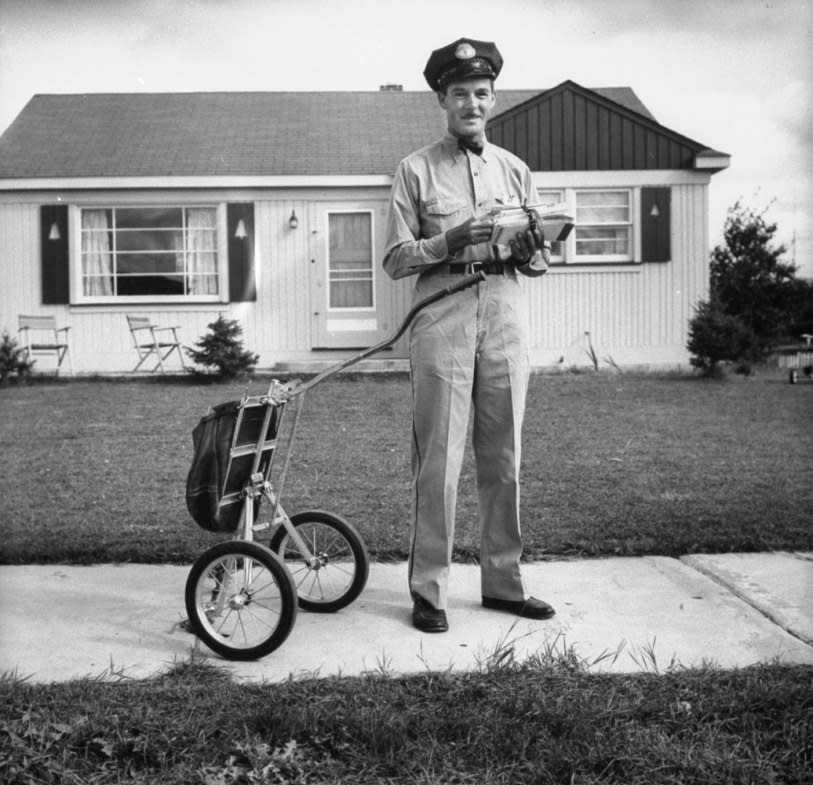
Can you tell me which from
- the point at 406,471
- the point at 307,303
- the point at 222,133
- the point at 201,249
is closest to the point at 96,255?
the point at 201,249

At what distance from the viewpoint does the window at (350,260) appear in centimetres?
1662

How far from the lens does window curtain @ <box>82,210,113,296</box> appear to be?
→ 16453 millimetres

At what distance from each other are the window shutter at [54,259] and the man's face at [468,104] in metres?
13.4

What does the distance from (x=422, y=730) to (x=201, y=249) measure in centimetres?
1447

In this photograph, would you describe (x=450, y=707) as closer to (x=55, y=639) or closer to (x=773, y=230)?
(x=55, y=639)

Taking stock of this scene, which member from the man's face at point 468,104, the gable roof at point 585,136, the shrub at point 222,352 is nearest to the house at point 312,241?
the gable roof at point 585,136

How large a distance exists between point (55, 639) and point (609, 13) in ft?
10.1

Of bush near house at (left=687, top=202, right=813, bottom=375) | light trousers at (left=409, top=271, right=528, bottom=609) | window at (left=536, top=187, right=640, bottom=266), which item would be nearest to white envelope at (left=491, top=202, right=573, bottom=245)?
light trousers at (left=409, top=271, right=528, bottom=609)

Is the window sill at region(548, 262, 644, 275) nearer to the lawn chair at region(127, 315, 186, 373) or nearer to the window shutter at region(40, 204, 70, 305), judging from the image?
the lawn chair at region(127, 315, 186, 373)

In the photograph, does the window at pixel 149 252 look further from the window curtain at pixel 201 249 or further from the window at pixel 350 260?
the window at pixel 350 260

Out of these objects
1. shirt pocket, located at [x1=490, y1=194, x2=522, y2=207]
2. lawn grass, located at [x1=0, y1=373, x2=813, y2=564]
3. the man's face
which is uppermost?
the man's face

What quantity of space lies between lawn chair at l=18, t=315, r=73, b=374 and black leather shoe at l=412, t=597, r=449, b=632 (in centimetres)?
1293

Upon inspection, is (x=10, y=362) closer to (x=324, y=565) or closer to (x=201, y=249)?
(x=201, y=249)

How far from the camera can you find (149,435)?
9.08 metres
